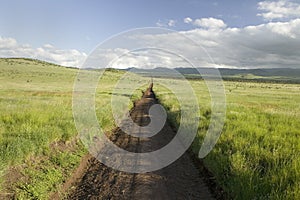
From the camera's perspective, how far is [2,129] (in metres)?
9.55

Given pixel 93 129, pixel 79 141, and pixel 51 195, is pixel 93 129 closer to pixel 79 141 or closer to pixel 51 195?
pixel 79 141

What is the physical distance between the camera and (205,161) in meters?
8.55

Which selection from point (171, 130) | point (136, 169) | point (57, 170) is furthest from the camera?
point (171, 130)

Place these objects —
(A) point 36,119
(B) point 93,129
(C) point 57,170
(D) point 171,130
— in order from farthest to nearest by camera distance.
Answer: (D) point 171,130 < (B) point 93,129 < (A) point 36,119 < (C) point 57,170

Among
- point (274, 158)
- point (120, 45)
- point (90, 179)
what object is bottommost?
point (90, 179)

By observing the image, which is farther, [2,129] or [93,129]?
[93,129]

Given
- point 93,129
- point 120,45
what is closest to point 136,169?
point 93,129

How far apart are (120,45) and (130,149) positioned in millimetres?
6901

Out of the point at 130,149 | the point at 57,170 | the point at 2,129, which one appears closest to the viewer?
the point at 57,170

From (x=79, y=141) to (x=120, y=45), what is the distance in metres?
6.67

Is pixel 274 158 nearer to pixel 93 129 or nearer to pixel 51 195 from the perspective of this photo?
pixel 51 195

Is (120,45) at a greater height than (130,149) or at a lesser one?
greater

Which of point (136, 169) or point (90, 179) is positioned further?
point (136, 169)

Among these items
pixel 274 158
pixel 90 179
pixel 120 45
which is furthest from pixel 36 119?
pixel 274 158
